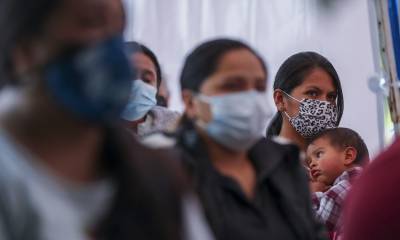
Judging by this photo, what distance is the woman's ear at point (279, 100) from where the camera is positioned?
302 centimetres

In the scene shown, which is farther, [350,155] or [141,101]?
[350,155]

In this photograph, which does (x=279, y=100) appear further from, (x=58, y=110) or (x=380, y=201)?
(x=58, y=110)

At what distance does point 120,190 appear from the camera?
45.2 inches

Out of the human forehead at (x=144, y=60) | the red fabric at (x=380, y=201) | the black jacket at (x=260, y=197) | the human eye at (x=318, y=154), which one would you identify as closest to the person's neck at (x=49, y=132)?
the black jacket at (x=260, y=197)

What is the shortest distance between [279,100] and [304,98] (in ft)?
0.37

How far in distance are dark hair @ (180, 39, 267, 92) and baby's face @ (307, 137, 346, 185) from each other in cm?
127

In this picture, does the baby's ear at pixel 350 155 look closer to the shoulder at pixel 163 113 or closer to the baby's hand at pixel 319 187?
the baby's hand at pixel 319 187

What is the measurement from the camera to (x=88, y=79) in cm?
110

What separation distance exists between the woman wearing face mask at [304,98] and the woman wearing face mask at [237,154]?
114 centimetres

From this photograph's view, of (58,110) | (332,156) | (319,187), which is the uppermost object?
(58,110)

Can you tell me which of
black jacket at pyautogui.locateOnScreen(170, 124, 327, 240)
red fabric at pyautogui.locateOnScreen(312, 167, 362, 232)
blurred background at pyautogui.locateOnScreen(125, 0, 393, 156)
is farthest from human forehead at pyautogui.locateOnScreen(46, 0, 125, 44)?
blurred background at pyautogui.locateOnScreen(125, 0, 393, 156)

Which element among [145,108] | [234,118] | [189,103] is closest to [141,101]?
[145,108]

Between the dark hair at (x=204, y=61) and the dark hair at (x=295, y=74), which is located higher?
the dark hair at (x=204, y=61)

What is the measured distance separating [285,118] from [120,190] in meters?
1.92
